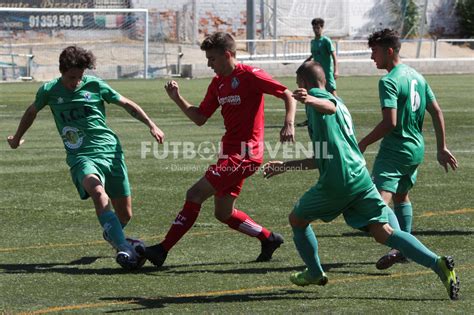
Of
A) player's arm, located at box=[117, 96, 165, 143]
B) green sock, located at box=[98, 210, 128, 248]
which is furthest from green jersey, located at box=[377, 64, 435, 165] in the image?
Result: green sock, located at box=[98, 210, 128, 248]

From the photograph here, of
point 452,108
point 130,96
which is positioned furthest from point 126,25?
point 452,108

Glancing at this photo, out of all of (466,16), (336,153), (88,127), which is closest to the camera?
(336,153)

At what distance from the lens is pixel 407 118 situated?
8.52 metres

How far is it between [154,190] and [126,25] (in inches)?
1117

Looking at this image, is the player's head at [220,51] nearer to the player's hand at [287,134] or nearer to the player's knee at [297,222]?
the player's hand at [287,134]

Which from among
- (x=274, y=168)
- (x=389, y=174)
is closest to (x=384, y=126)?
(x=389, y=174)

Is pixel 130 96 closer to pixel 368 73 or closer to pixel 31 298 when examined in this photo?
pixel 368 73

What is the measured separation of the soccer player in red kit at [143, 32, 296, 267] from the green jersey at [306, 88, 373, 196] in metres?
1.20

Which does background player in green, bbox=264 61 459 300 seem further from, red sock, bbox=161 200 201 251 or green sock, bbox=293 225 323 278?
red sock, bbox=161 200 201 251

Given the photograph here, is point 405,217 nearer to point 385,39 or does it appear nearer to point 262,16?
point 385,39

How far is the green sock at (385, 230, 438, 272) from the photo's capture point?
718 cm

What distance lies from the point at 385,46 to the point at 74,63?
2.47 metres

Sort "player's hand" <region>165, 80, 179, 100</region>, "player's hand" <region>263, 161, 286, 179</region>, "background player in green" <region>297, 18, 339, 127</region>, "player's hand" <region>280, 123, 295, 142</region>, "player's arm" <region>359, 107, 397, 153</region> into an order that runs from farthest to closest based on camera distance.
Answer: "background player in green" <region>297, 18, 339, 127</region>, "player's hand" <region>165, 80, 179, 100</region>, "player's arm" <region>359, 107, 397, 153</region>, "player's hand" <region>280, 123, 295, 142</region>, "player's hand" <region>263, 161, 286, 179</region>

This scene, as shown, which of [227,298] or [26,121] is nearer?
[227,298]
